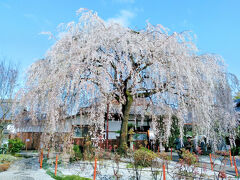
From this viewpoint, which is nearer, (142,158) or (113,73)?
(142,158)

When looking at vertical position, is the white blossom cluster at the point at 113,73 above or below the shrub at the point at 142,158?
above

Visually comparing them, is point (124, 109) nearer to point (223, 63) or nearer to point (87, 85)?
point (87, 85)

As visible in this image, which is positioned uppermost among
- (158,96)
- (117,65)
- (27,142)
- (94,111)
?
(117,65)

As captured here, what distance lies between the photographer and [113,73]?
655 centimetres

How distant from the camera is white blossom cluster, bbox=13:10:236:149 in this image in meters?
5.61

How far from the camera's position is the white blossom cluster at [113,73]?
5.61m

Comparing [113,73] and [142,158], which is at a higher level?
[113,73]

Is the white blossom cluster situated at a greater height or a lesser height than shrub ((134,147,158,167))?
greater

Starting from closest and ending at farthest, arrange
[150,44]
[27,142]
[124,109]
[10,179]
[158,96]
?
[10,179], [158,96], [150,44], [124,109], [27,142]

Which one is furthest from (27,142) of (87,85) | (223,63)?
(223,63)

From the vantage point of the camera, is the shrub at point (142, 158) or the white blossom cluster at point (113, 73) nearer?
Answer: the shrub at point (142, 158)

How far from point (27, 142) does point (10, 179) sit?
11.0 m

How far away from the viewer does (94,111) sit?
20.1ft

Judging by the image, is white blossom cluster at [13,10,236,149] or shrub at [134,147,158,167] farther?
white blossom cluster at [13,10,236,149]
